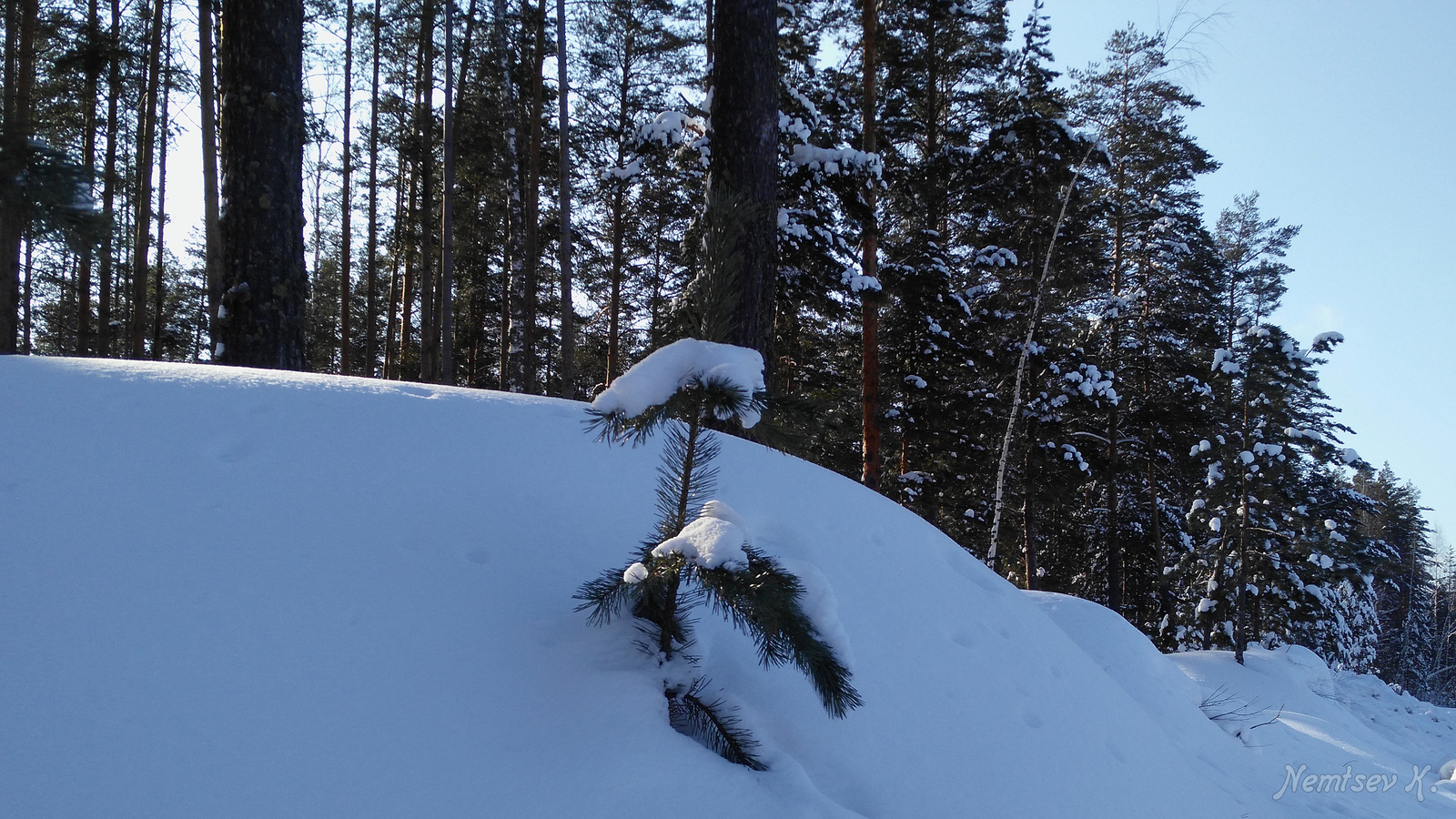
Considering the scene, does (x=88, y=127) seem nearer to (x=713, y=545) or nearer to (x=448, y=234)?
(x=448, y=234)

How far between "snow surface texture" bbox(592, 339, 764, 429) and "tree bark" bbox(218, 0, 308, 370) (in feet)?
14.1

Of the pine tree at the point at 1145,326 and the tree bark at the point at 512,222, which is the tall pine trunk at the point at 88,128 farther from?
the pine tree at the point at 1145,326

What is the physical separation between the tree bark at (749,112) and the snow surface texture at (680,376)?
309 cm

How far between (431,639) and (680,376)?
98 cm

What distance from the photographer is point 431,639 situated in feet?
6.43

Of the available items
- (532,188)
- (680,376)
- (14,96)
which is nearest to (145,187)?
(14,96)

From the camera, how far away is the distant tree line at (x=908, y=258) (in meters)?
10.5

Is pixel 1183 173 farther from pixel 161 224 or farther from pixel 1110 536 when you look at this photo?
pixel 161 224

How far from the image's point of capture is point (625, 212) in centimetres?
1585

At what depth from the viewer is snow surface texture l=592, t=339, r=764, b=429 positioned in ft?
5.54

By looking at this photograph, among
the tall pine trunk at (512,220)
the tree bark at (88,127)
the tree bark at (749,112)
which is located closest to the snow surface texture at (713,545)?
the tree bark at (749,112)

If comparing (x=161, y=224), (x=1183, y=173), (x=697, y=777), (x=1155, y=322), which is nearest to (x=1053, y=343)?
(x=1155, y=322)

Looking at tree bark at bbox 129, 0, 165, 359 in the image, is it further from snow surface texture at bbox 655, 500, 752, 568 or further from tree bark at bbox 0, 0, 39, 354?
snow surface texture at bbox 655, 500, 752, 568

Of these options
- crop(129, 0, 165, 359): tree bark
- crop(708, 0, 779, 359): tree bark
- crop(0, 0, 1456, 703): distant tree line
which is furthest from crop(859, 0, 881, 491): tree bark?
crop(129, 0, 165, 359): tree bark
